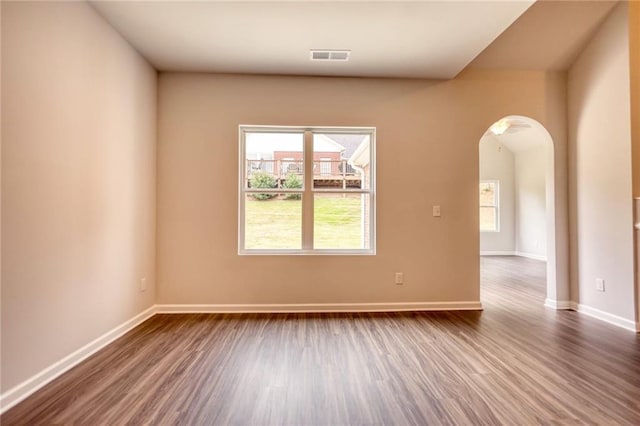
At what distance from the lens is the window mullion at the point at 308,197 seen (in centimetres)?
362

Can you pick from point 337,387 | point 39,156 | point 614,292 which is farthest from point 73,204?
point 614,292

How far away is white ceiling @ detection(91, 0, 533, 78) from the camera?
236 centimetres

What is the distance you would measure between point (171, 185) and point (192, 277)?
1.07 m

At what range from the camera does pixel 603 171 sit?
317 centimetres

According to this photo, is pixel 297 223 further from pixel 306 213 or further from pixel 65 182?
pixel 65 182

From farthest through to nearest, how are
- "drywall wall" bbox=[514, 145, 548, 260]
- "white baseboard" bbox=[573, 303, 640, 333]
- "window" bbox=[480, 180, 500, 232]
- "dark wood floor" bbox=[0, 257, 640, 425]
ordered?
"window" bbox=[480, 180, 500, 232], "drywall wall" bbox=[514, 145, 548, 260], "white baseboard" bbox=[573, 303, 640, 333], "dark wood floor" bbox=[0, 257, 640, 425]

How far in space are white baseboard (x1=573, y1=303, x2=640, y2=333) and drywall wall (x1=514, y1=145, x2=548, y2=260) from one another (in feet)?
14.8

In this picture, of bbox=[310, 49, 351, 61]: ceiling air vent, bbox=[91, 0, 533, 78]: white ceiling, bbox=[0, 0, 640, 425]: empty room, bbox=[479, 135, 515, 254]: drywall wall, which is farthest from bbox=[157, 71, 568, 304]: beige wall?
bbox=[479, 135, 515, 254]: drywall wall

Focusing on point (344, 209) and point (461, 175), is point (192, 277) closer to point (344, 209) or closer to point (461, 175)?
point (344, 209)

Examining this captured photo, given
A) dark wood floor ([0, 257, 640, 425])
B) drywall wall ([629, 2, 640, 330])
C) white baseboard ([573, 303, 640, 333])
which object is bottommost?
dark wood floor ([0, 257, 640, 425])

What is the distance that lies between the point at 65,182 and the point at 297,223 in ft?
7.15

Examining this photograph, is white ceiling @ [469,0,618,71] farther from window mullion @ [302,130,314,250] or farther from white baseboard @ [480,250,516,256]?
white baseboard @ [480,250,516,256]

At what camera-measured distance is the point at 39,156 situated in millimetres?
1905

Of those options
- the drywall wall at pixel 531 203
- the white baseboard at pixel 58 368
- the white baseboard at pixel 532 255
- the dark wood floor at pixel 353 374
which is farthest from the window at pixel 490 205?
the white baseboard at pixel 58 368
